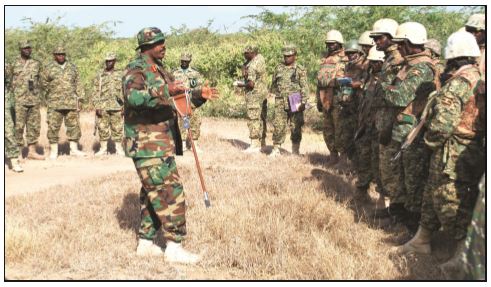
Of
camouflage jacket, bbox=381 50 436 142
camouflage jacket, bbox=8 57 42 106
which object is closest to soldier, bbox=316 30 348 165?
camouflage jacket, bbox=381 50 436 142

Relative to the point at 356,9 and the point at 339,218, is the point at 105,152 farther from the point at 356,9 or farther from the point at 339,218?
the point at 356,9

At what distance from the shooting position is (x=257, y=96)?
10789 mm

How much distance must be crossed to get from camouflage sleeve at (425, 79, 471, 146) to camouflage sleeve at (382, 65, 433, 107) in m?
0.82

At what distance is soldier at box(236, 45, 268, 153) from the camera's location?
418 inches

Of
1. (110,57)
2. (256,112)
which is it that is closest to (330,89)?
(256,112)

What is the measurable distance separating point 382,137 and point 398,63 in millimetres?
699

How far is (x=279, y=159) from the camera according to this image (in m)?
9.70

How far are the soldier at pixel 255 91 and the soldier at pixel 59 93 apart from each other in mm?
2896

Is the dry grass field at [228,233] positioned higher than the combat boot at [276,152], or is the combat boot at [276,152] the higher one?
the combat boot at [276,152]

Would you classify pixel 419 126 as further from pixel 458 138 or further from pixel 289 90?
pixel 289 90

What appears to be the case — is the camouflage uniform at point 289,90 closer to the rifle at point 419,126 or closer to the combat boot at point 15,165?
the combat boot at point 15,165

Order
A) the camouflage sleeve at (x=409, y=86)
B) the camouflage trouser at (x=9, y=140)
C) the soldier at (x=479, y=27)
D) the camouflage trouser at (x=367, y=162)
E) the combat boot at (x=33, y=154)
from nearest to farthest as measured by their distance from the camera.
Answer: the camouflage sleeve at (x=409, y=86) → the soldier at (x=479, y=27) → the camouflage trouser at (x=367, y=162) → the camouflage trouser at (x=9, y=140) → the combat boot at (x=33, y=154)

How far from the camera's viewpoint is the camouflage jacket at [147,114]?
15.0 feet

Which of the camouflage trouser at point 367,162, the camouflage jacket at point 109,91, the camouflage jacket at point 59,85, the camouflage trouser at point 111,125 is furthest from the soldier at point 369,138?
the camouflage jacket at point 59,85
